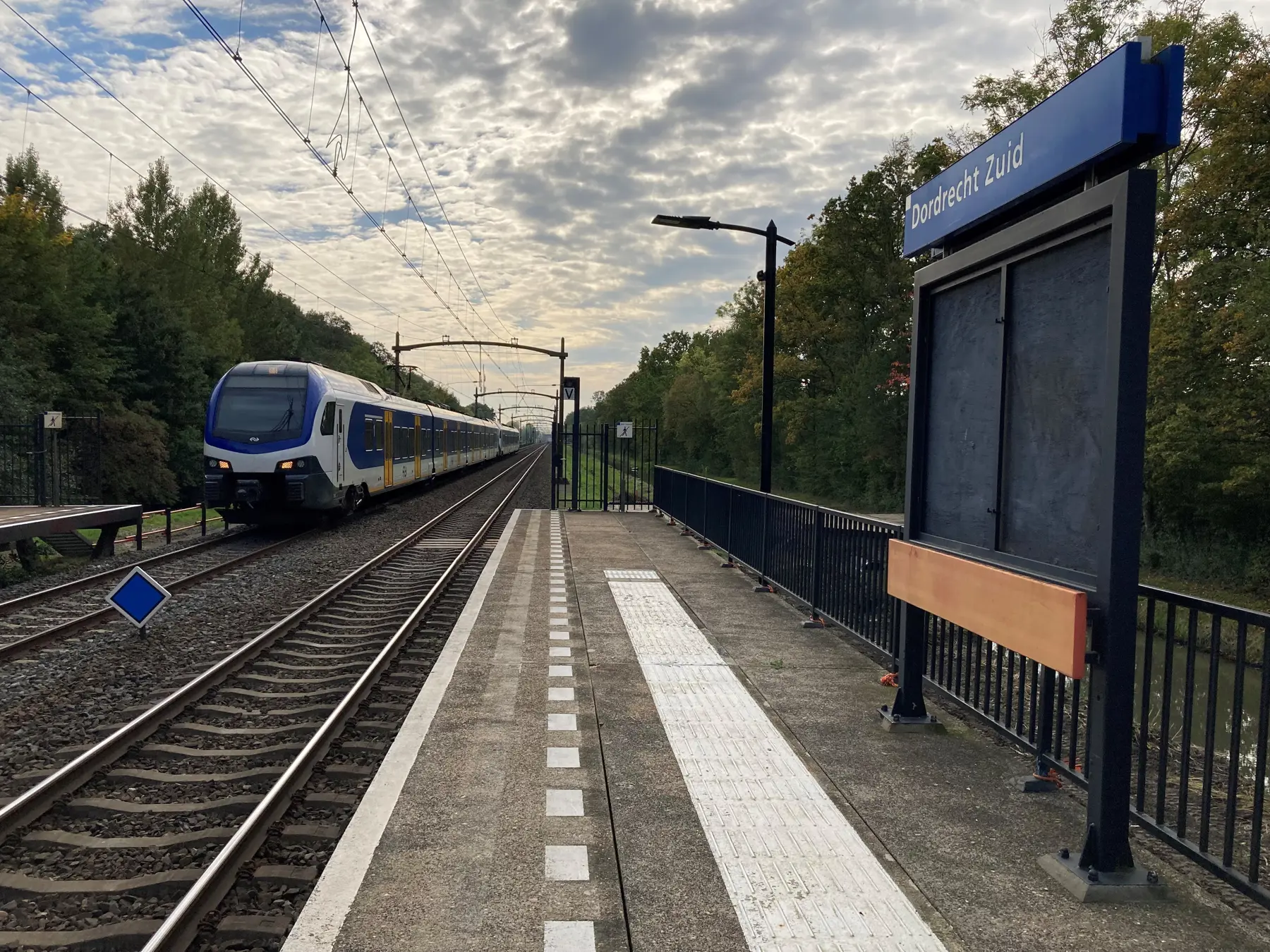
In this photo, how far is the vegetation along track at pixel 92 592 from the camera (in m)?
8.52

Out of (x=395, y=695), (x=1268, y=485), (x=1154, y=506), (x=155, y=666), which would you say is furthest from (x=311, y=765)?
(x=1154, y=506)

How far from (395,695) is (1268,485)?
19.7m

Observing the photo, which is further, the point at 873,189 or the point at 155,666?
the point at 873,189

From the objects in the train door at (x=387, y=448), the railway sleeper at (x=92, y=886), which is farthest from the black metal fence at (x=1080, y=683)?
the train door at (x=387, y=448)

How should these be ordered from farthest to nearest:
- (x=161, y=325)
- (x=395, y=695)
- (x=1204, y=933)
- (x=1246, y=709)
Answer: (x=161, y=325) → (x=1246, y=709) → (x=395, y=695) → (x=1204, y=933)

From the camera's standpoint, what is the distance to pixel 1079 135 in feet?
12.7

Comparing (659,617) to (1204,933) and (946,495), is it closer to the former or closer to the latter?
(946,495)

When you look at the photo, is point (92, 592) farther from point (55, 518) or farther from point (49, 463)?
point (49, 463)

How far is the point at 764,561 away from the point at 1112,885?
25.0 feet

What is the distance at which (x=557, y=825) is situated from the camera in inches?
163

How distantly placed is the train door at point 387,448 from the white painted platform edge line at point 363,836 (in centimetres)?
1630

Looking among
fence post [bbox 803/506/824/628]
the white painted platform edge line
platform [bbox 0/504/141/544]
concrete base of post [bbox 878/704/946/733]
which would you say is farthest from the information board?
platform [bbox 0/504/141/544]

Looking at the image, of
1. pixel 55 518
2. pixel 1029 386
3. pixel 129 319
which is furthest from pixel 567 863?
pixel 129 319

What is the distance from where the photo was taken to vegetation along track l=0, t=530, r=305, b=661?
8.52 metres
